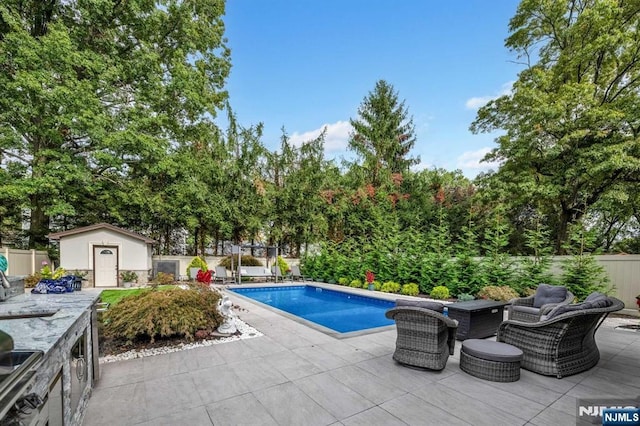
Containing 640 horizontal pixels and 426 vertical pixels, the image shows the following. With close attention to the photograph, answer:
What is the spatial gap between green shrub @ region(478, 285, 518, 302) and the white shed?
41.5 feet

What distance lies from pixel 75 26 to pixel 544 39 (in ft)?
68.6

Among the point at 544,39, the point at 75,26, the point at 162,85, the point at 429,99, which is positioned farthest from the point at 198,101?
the point at 544,39

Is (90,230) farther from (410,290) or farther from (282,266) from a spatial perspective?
(410,290)

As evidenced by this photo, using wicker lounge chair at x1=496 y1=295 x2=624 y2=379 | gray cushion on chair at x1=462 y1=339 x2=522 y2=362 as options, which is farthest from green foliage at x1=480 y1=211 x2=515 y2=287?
gray cushion on chair at x1=462 y1=339 x2=522 y2=362

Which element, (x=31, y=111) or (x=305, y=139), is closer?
(x=31, y=111)

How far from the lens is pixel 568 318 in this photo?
3.27m

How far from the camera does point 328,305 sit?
956 cm

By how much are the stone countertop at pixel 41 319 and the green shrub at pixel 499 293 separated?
786 centimetres

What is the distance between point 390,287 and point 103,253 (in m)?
11.4

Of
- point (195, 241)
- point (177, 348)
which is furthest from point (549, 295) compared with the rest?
point (195, 241)

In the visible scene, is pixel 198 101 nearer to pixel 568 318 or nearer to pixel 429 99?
pixel 429 99

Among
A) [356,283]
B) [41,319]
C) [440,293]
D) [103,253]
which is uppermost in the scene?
[41,319]

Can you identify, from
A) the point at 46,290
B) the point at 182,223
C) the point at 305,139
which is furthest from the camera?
the point at 305,139

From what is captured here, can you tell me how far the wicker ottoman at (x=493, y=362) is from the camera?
3.27 m
